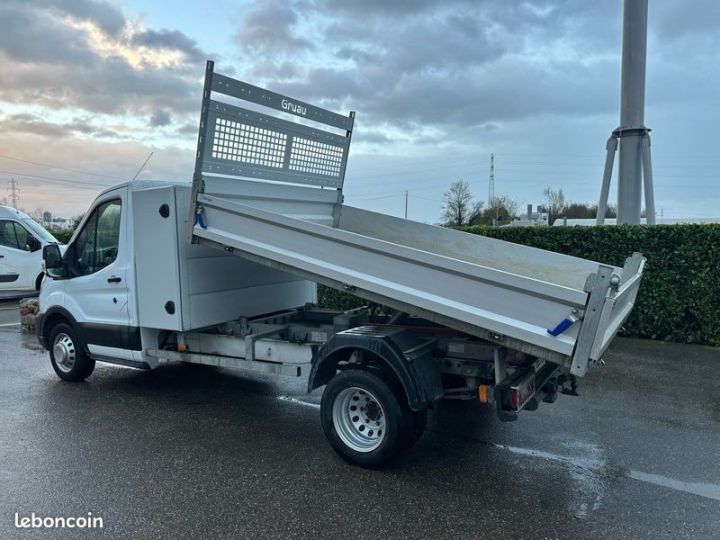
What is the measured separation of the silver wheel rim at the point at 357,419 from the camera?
4.38 metres

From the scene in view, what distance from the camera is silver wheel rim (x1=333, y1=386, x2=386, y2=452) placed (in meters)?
4.38

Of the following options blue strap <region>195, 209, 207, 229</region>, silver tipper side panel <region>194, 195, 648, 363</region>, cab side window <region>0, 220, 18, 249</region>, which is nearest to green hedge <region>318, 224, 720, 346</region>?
silver tipper side panel <region>194, 195, 648, 363</region>

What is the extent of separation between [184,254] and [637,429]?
4.75 meters

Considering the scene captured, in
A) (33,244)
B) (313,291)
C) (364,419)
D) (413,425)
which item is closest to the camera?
(413,425)

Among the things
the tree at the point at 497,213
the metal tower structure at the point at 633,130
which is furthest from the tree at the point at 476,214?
the metal tower structure at the point at 633,130

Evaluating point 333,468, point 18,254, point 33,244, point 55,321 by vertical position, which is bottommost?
point 333,468

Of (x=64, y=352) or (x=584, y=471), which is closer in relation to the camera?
(x=584, y=471)

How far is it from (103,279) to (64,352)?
1362mm

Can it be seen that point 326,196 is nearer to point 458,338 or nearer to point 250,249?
point 250,249

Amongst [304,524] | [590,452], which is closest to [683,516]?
[590,452]

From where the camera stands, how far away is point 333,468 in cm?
439

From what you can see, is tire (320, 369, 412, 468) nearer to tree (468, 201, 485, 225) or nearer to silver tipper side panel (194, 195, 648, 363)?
silver tipper side panel (194, 195, 648, 363)

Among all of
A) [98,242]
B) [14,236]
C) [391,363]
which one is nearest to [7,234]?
[14,236]

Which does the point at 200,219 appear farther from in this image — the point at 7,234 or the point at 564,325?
the point at 7,234
